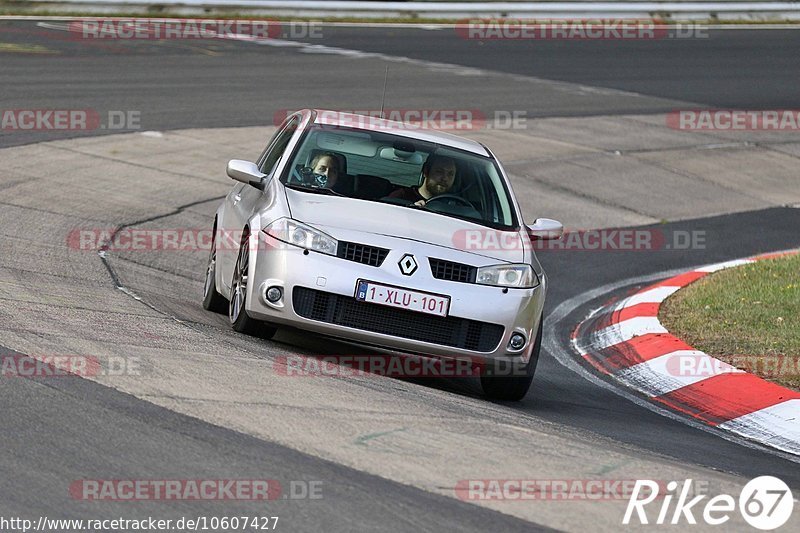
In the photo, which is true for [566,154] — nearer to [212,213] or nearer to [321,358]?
[212,213]

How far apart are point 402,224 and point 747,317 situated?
3503mm

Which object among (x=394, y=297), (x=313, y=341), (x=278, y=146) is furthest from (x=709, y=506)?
(x=278, y=146)

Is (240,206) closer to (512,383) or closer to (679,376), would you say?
(512,383)

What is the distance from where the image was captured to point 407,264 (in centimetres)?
739

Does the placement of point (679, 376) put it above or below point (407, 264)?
below

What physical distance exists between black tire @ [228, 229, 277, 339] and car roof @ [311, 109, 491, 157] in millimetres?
1225

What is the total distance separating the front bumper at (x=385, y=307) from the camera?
737 centimetres

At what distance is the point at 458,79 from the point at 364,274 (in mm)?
15738

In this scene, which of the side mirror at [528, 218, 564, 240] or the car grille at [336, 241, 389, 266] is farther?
the side mirror at [528, 218, 564, 240]

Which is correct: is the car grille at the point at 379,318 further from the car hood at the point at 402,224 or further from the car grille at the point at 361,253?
the car hood at the point at 402,224

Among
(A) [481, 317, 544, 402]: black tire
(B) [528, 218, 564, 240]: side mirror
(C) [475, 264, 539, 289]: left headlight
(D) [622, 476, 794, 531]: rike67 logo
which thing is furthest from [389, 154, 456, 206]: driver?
(D) [622, 476, 794, 531]: rike67 logo

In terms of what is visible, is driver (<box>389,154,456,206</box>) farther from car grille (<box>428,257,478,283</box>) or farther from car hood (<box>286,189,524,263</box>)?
car grille (<box>428,257,478,283</box>)

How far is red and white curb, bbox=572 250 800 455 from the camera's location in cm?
774

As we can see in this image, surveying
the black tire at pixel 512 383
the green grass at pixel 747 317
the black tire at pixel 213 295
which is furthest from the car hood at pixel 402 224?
the green grass at pixel 747 317
